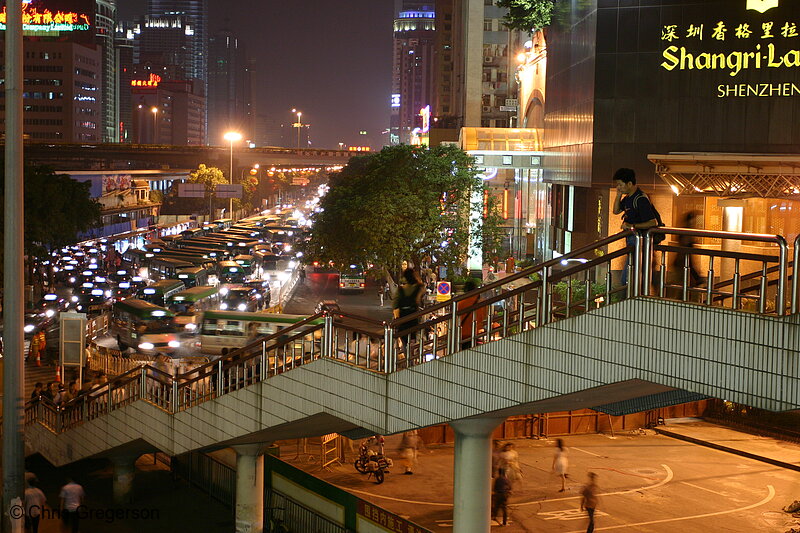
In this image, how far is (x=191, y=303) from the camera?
46.9 m

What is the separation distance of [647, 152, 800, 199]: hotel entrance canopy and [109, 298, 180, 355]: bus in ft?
69.9

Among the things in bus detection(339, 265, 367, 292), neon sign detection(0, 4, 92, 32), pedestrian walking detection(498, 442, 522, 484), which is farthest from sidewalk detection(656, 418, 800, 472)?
neon sign detection(0, 4, 92, 32)

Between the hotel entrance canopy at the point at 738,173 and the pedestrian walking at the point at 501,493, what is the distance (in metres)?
12.0

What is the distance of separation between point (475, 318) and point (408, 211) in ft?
91.0

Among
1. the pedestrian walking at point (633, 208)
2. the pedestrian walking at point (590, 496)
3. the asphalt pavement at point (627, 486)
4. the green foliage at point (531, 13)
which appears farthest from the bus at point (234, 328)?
the pedestrian walking at point (633, 208)

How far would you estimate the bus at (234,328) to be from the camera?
37562mm

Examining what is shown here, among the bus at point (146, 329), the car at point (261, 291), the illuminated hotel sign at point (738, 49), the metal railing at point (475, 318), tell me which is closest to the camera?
the metal railing at point (475, 318)

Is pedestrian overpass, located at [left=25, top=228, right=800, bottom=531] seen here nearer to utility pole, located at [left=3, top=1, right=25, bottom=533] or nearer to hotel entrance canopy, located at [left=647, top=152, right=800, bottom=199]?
utility pole, located at [left=3, top=1, right=25, bottom=533]

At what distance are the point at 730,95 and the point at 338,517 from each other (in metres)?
20.3

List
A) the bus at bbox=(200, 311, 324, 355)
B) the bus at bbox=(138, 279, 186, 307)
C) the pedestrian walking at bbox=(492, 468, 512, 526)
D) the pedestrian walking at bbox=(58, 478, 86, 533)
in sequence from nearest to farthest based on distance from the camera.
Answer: the pedestrian walking at bbox=(58, 478, 86, 533)
the pedestrian walking at bbox=(492, 468, 512, 526)
the bus at bbox=(200, 311, 324, 355)
the bus at bbox=(138, 279, 186, 307)

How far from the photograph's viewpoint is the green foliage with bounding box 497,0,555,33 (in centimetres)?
3978

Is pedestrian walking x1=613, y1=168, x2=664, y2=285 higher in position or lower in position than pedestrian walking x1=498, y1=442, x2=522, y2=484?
higher

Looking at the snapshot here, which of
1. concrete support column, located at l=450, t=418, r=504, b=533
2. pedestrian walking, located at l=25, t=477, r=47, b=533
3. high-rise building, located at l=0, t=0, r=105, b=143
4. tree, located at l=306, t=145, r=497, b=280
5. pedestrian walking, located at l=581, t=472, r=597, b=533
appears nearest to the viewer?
concrete support column, located at l=450, t=418, r=504, b=533

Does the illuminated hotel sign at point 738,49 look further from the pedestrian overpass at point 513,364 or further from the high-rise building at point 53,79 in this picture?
the high-rise building at point 53,79
